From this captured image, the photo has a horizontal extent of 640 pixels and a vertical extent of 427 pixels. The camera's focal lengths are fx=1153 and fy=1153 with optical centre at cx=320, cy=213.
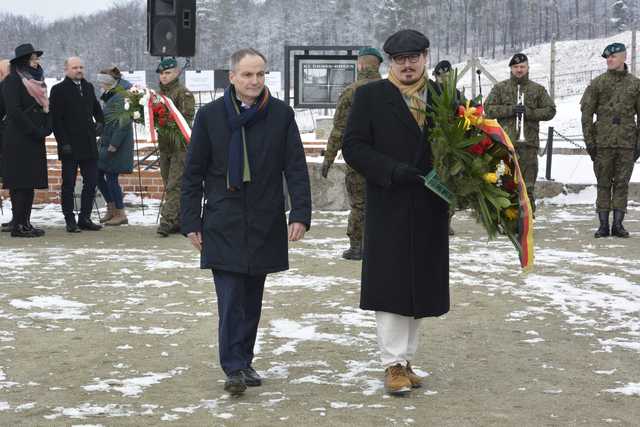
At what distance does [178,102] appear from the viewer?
12125mm

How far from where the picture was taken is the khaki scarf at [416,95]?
18.4 feet

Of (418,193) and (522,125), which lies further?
(522,125)

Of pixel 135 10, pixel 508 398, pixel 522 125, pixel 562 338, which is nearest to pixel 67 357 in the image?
pixel 508 398

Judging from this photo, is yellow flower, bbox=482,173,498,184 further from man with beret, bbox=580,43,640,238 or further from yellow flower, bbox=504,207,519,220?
man with beret, bbox=580,43,640,238

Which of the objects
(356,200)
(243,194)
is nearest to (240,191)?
(243,194)

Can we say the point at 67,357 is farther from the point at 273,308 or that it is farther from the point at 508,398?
the point at 508,398

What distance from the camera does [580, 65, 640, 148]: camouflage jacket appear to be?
1170 cm

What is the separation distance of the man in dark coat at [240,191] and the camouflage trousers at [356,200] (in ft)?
13.5

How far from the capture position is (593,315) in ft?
25.1

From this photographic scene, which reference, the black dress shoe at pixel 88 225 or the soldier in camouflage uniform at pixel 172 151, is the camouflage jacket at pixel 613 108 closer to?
the soldier in camouflage uniform at pixel 172 151

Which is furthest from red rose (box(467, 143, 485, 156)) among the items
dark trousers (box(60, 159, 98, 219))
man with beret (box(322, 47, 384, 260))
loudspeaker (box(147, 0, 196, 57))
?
loudspeaker (box(147, 0, 196, 57))

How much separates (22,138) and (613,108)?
20.0 feet

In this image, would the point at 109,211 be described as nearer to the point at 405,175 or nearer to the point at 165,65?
the point at 165,65

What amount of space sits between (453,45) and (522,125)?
359ft
